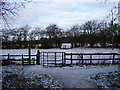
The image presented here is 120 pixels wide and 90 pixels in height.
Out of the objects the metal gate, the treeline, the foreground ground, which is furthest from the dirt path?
the treeline

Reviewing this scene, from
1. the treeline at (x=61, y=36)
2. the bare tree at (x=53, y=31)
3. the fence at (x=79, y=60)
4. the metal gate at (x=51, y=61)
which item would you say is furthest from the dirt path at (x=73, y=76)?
the bare tree at (x=53, y=31)

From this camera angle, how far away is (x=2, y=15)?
844 centimetres

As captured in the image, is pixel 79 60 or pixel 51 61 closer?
pixel 79 60

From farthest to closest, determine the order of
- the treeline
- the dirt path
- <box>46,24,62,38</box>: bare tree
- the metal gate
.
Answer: <box>46,24,62,38</box>: bare tree < the treeline < the metal gate < the dirt path

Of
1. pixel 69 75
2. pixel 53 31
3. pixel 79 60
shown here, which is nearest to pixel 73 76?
pixel 69 75

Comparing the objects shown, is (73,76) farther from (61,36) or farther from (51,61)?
(61,36)

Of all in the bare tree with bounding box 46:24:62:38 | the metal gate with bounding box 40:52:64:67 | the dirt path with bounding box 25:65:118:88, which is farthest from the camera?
the bare tree with bounding box 46:24:62:38

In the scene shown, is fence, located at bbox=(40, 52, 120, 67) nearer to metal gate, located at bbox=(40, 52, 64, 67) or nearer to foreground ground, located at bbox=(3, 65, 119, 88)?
metal gate, located at bbox=(40, 52, 64, 67)

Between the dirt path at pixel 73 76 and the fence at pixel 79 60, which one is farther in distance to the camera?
the fence at pixel 79 60

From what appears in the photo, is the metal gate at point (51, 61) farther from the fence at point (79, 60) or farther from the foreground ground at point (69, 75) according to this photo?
the foreground ground at point (69, 75)

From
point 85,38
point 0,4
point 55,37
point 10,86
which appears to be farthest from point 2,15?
point 55,37

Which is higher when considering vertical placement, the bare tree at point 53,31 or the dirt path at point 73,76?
the bare tree at point 53,31

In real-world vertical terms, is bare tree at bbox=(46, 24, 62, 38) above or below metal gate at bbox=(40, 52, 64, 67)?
above

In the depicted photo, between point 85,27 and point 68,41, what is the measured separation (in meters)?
10.1
